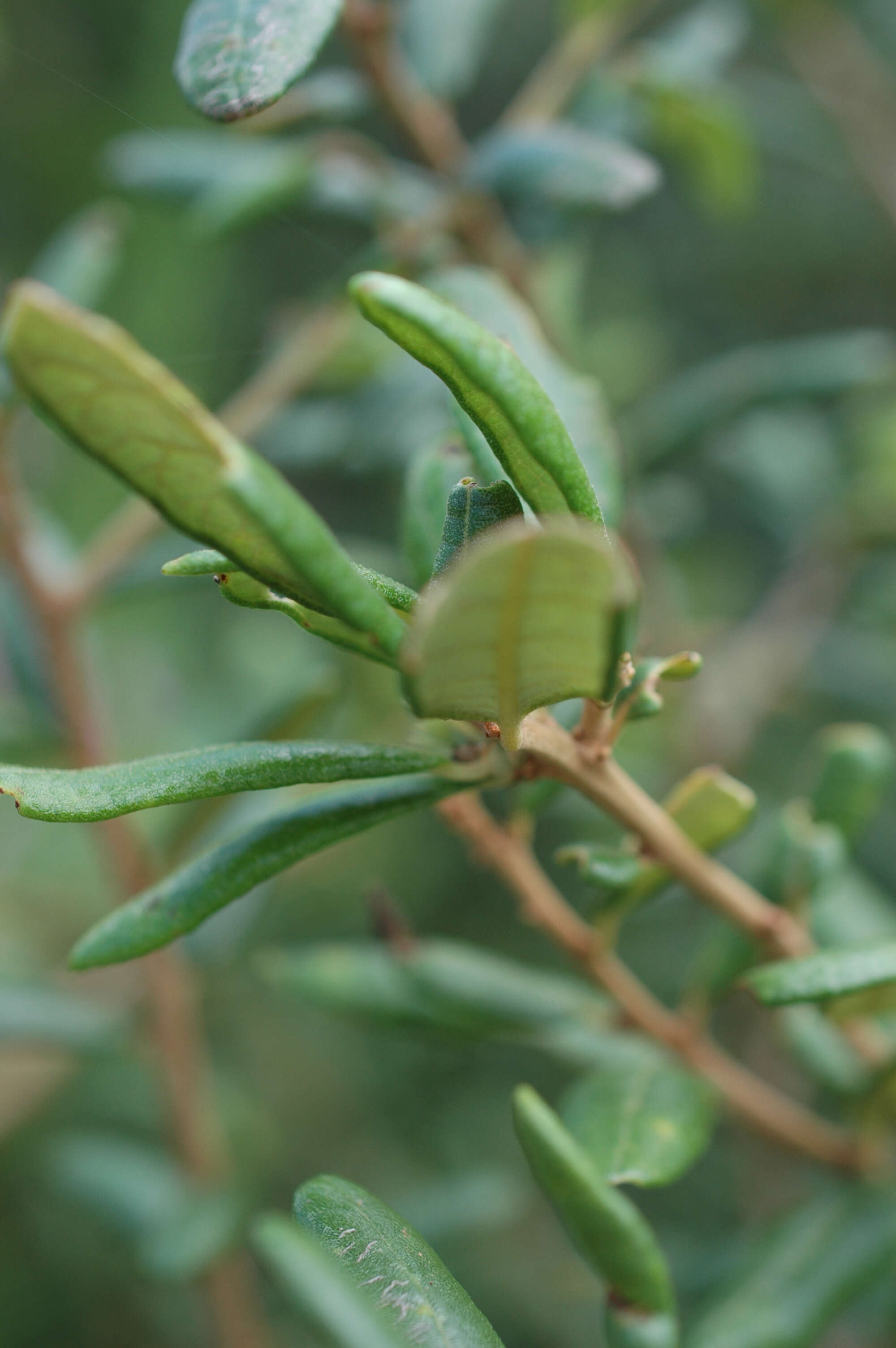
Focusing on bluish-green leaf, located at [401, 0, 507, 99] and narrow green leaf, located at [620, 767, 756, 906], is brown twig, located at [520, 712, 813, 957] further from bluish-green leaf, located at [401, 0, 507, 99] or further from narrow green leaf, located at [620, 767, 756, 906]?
bluish-green leaf, located at [401, 0, 507, 99]

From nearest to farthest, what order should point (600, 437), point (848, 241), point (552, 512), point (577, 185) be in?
1. point (552, 512)
2. point (600, 437)
3. point (577, 185)
4. point (848, 241)

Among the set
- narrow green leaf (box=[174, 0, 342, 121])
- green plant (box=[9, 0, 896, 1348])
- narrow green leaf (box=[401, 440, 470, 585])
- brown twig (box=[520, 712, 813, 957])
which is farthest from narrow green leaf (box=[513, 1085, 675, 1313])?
narrow green leaf (box=[174, 0, 342, 121])

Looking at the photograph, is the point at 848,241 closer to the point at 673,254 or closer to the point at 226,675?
the point at 673,254

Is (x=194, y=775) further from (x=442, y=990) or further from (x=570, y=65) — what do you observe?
(x=570, y=65)

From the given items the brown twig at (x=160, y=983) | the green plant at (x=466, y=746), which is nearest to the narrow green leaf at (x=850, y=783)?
the green plant at (x=466, y=746)

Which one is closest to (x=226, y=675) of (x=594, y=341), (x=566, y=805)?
(x=566, y=805)

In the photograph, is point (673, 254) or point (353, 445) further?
point (673, 254)

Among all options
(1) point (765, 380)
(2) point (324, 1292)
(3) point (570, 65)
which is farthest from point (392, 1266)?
(3) point (570, 65)

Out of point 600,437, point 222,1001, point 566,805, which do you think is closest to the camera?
point 600,437

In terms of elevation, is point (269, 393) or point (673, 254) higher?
point (269, 393)
